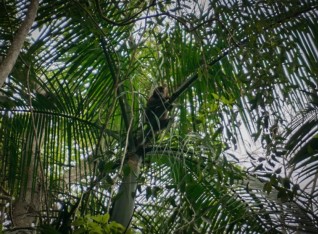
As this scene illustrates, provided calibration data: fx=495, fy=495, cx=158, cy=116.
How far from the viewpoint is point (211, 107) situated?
190cm

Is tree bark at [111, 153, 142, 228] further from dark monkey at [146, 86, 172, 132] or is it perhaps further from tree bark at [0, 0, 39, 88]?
tree bark at [0, 0, 39, 88]

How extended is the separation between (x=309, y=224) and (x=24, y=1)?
1.76 m

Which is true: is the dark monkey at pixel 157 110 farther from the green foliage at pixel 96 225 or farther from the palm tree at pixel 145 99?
the green foliage at pixel 96 225

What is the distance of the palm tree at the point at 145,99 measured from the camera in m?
2.19

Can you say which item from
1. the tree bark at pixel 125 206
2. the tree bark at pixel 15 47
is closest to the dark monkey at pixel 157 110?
the tree bark at pixel 125 206

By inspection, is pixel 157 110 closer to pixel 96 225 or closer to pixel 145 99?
pixel 145 99

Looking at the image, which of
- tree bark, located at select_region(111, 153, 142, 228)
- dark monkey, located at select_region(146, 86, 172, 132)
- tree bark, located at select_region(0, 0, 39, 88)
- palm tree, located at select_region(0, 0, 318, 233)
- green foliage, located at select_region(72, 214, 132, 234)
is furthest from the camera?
dark monkey, located at select_region(146, 86, 172, 132)

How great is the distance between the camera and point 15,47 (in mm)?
1821

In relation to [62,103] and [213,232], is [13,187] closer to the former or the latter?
[62,103]

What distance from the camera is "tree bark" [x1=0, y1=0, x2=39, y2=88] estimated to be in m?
1.75

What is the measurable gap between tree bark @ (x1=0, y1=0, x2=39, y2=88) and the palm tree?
0.33 meters

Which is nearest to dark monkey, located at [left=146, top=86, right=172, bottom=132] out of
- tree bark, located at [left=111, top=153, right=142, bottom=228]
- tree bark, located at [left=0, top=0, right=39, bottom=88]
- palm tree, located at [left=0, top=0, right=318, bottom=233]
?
palm tree, located at [left=0, top=0, right=318, bottom=233]

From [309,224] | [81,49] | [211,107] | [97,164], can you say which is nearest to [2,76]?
[97,164]

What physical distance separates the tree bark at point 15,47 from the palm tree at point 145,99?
1.07 feet
